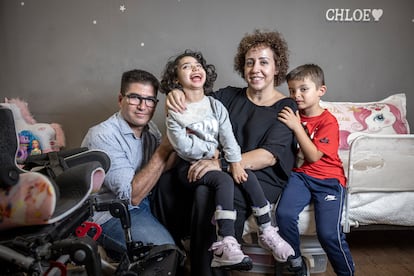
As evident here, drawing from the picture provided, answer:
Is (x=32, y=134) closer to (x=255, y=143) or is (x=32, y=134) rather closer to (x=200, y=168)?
(x=200, y=168)

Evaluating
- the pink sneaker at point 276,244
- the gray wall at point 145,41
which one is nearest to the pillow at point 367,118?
the gray wall at point 145,41

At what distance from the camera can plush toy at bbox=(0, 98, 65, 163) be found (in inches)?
79.4

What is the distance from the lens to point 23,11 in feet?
7.59

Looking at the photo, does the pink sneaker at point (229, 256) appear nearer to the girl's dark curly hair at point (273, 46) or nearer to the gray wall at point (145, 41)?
the girl's dark curly hair at point (273, 46)

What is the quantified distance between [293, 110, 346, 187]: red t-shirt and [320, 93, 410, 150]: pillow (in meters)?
0.63

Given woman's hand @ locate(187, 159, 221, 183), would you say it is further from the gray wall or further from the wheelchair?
the gray wall

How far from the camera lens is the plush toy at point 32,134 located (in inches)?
79.4

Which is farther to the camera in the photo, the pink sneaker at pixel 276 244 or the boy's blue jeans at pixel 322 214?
the boy's blue jeans at pixel 322 214

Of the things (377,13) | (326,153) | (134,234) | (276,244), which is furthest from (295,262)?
(377,13)

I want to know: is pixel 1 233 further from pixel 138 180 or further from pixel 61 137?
pixel 61 137

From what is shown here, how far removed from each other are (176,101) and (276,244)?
725mm

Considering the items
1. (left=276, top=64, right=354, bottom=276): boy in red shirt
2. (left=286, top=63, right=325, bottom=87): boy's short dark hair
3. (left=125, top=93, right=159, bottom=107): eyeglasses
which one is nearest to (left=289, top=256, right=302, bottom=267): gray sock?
(left=276, top=64, right=354, bottom=276): boy in red shirt

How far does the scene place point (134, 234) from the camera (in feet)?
4.81

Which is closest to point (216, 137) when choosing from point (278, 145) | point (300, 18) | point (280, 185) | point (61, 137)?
point (278, 145)
